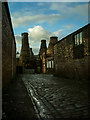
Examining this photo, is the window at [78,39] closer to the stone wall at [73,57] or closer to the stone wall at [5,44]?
the stone wall at [73,57]

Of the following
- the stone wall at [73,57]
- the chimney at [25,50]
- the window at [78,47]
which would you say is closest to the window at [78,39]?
the window at [78,47]

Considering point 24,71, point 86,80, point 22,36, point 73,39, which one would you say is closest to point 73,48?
point 73,39

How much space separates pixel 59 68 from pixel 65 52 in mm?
2573

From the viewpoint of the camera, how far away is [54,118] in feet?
9.64

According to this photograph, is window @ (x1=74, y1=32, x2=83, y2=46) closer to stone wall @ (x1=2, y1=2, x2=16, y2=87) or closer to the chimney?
stone wall @ (x1=2, y1=2, x2=16, y2=87)

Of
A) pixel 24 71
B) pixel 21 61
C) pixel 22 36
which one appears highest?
pixel 22 36

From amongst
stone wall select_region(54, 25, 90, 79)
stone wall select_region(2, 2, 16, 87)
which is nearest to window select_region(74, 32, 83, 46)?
stone wall select_region(54, 25, 90, 79)

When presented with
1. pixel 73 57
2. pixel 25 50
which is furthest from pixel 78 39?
pixel 25 50

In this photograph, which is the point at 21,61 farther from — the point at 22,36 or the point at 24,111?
the point at 24,111

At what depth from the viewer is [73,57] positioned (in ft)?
41.1

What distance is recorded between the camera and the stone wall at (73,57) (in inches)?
418

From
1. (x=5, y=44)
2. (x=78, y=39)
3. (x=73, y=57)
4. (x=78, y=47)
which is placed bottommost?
(x=73, y=57)

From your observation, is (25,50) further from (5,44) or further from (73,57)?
(5,44)

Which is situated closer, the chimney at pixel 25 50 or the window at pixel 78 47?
the window at pixel 78 47
